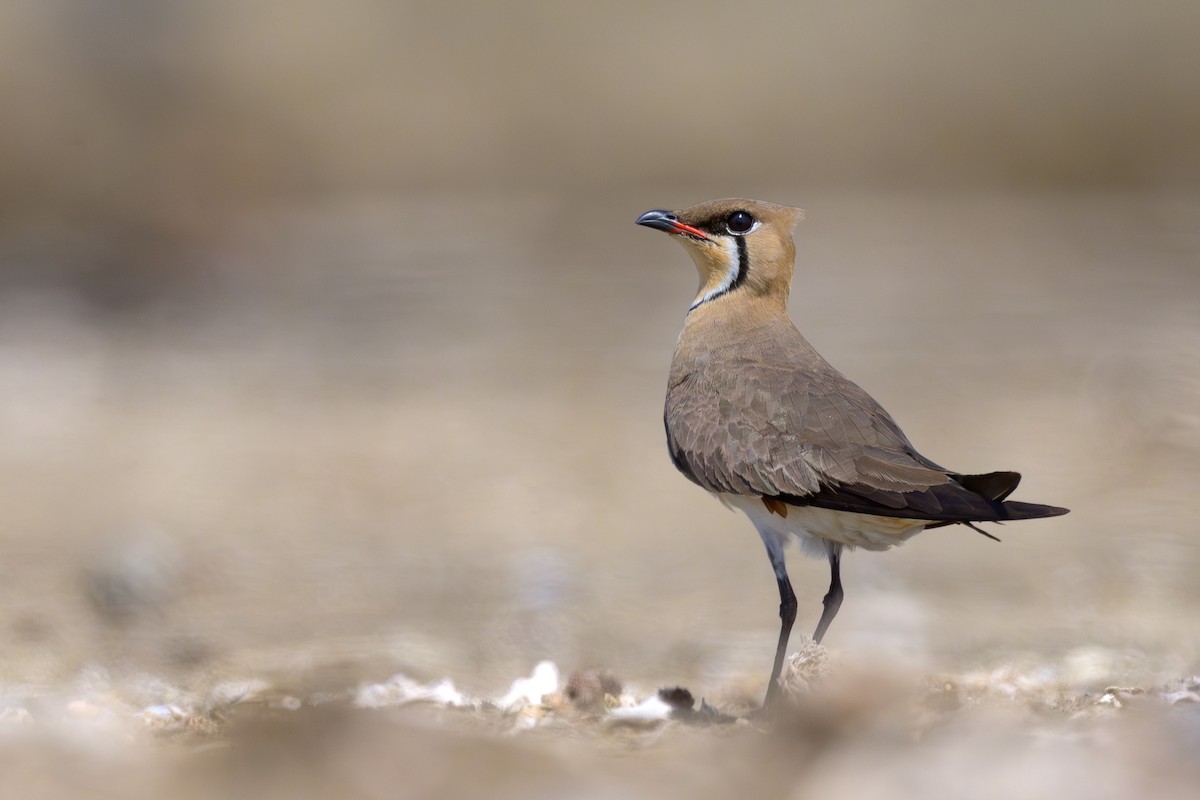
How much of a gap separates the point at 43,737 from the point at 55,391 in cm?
927

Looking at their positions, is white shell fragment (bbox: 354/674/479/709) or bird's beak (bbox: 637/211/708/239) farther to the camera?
bird's beak (bbox: 637/211/708/239)

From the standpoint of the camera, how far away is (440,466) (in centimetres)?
1003

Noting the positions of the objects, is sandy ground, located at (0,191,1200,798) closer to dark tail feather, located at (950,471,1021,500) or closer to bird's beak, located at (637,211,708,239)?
dark tail feather, located at (950,471,1021,500)

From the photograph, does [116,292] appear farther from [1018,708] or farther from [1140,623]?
[1018,708]

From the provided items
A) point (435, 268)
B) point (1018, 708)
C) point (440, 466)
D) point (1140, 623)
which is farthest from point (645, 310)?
point (1018, 708)

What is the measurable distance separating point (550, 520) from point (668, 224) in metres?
4.32

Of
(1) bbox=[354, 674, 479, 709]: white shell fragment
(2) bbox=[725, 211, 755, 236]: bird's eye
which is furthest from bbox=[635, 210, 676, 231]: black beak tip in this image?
(1) bbox=[354, 674, 479, 709]: white shell fragment

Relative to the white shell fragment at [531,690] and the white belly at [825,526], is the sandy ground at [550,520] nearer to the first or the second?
the white shell fragment at [531,690]

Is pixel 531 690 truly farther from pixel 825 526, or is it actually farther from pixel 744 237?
pixel 744 237

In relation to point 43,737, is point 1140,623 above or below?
below

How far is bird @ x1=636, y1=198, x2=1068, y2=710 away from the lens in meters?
4.01

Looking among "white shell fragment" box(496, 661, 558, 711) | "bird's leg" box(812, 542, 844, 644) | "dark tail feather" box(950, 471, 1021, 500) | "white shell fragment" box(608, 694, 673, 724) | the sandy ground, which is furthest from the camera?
"white shell fragment" box(496, 661, 558, 711)

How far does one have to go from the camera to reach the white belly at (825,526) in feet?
13.7

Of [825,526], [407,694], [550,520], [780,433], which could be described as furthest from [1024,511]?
[550,520]
